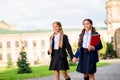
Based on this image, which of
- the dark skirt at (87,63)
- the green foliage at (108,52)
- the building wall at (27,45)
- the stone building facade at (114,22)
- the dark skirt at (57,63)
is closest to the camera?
the dark skirt at (87,63)

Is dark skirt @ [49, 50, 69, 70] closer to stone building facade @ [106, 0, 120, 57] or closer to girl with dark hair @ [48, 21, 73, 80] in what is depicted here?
girl with dark hair @ [48, 21, 73, 80]

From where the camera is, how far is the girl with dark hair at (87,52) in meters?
11.0

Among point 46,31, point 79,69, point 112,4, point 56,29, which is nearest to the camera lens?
point 79,69

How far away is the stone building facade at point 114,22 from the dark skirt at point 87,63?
2789 inches

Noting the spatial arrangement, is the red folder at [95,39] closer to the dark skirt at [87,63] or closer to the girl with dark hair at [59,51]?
the dark skirt at [87,63]

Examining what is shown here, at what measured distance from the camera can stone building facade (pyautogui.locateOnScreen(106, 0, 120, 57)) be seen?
8181cm

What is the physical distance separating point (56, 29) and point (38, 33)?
72.7m

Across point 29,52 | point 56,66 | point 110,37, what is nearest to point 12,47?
point 29,52

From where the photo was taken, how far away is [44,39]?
8469 cm

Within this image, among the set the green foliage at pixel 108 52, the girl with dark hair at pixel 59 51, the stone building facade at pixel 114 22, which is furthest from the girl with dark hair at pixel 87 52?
the stone building facade at pixel 114 22

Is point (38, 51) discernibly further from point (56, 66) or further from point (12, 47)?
point (56, 66)

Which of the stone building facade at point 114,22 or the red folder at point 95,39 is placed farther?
the stone building facade at point 114,22

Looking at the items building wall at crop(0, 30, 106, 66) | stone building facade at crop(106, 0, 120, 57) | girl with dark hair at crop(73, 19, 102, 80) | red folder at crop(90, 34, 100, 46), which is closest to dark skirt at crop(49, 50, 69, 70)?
girl with dark hair at crop(73, 19, 102, 80)

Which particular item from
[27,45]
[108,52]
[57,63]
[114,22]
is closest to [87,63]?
[57,63]
